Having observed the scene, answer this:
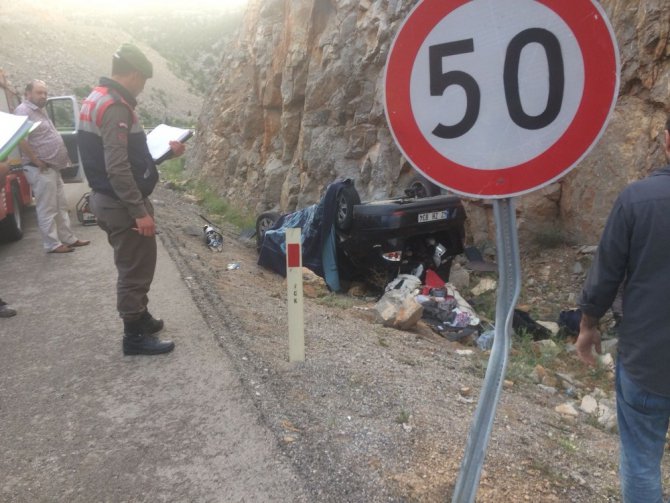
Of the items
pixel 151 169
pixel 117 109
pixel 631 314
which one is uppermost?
pixel 117 109

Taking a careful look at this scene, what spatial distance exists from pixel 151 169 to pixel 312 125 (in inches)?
324

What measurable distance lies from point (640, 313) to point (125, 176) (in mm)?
3152

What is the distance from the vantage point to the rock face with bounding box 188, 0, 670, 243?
657 cm

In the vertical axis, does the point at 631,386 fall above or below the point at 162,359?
above

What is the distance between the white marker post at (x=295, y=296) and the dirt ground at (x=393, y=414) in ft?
0.43

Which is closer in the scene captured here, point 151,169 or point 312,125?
point 151,169

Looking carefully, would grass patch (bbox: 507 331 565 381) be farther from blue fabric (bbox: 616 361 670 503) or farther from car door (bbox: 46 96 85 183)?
car door (bbox: 46 96 85 183)

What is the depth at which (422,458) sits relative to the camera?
2631 millimetres

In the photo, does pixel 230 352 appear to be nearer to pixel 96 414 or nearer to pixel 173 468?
pixel 96 414

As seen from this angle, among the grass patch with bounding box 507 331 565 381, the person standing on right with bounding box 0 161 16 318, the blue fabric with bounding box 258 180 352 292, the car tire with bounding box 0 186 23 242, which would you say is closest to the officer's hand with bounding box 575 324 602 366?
the grass patch with bounding box 507 331 565 381

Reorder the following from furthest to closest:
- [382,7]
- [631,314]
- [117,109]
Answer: [382,7]
[117,109]
[631,314]

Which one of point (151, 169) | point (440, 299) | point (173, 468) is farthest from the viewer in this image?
point (440, 299)

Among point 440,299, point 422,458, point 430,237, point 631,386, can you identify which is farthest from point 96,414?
point 430,237

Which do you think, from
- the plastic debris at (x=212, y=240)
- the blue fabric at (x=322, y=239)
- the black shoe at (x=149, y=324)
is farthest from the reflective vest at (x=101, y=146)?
the plastic debris at (x=212, y=240)
